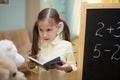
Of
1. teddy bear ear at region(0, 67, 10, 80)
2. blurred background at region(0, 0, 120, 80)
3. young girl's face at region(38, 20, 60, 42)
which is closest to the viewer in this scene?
teddy bear ear at region(0, 67, 10, 80)

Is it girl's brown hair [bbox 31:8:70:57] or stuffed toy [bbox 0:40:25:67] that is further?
girl's brown hair [bbox 31:8:70:57]

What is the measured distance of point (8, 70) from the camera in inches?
37.0

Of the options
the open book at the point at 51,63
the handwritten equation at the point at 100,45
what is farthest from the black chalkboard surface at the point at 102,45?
the open book at the point at 51,63

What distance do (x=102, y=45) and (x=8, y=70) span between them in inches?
19.3

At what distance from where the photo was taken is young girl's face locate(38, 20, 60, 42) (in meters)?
1.33

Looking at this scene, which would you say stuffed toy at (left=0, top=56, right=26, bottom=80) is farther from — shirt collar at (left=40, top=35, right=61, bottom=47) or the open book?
shirt collar at (left=40, top=35, right=61, bottom=47)

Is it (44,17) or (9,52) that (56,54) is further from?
(9,52)

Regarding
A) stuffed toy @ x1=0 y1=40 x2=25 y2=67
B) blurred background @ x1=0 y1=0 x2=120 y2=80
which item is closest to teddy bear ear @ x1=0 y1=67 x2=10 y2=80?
stuffed toy @ x1=0 y1=40 x2=25 y2=67

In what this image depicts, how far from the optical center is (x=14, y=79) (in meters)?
0.97

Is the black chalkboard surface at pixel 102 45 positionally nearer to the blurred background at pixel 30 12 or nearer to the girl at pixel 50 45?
the girl at pixel 50 45

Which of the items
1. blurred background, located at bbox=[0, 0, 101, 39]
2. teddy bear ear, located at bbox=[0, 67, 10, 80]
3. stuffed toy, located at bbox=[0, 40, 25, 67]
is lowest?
teddy bear ear, located at bbox=[0, 67, 10, 80]

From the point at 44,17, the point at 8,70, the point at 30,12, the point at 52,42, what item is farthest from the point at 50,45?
the point at 30,12

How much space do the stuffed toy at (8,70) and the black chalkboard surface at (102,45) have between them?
0.38 metres

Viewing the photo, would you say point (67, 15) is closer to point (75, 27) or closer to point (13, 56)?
point (75, 27)
